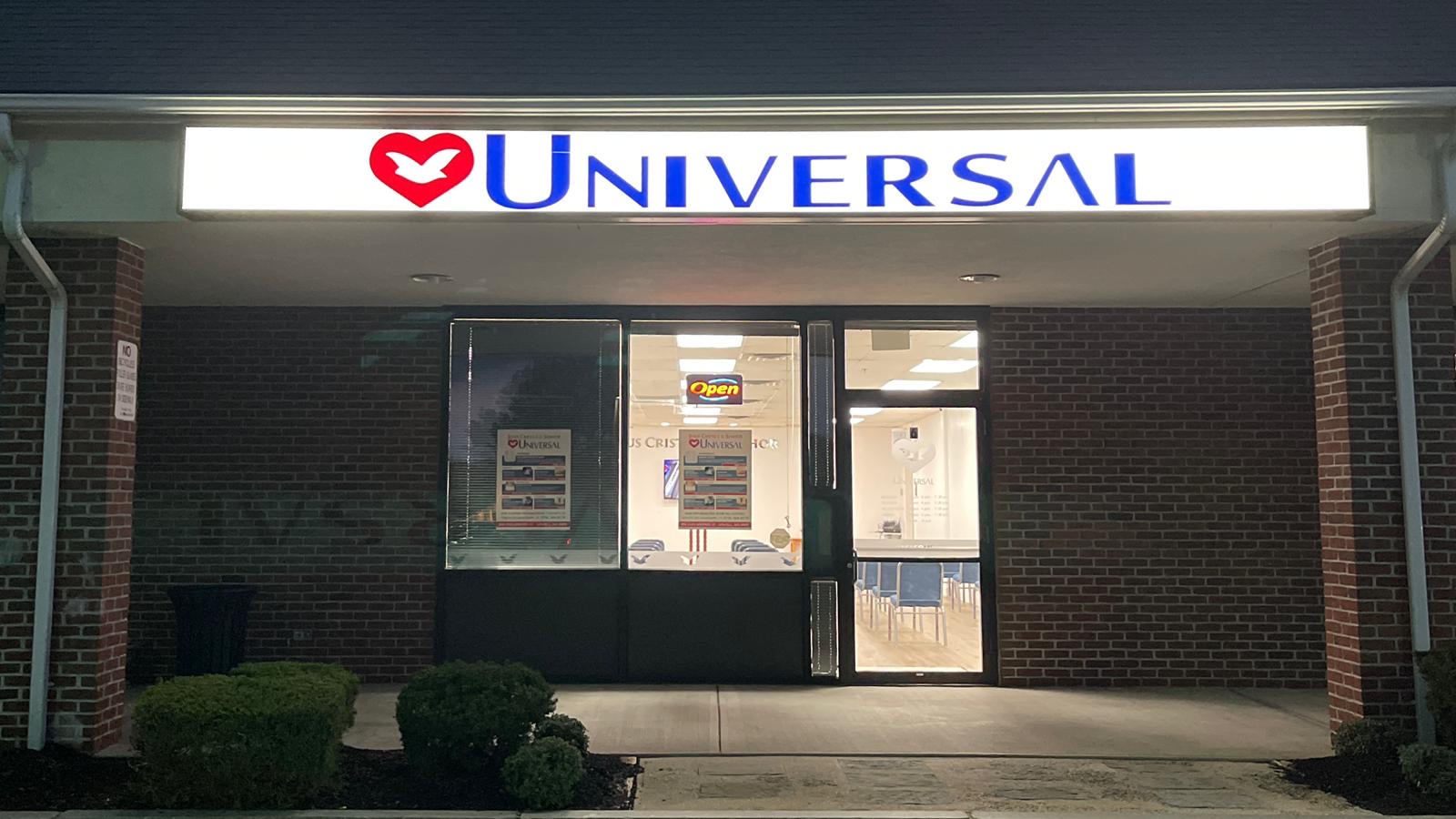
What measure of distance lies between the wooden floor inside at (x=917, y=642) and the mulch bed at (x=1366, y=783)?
3135 mm

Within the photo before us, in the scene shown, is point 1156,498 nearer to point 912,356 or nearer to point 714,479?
point 912,356

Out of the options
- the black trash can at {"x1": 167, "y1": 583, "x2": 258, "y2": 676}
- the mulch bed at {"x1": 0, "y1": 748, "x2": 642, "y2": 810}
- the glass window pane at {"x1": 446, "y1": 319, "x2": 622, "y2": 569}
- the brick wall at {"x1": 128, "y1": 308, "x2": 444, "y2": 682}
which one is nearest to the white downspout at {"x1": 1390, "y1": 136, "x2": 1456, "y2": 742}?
the mulch bed at {"x1": 0, "y1": 748, "x2": 642, "y2": 810}

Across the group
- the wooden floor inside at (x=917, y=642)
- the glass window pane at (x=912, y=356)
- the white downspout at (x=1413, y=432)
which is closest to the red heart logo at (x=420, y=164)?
the glass window pane at (x=912, y=356)

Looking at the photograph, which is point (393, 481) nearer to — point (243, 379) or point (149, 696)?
point (243, 379)

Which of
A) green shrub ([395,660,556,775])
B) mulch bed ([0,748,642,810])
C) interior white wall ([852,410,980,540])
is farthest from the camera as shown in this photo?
interior white wall ([852,410,980,540])

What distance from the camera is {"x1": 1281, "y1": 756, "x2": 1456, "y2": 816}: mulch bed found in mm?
6113

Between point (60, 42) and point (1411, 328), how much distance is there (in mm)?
9109

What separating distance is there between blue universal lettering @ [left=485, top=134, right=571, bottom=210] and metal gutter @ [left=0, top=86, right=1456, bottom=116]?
0.17 meters

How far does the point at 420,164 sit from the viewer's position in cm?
696

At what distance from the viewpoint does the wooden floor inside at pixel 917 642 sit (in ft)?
32.1

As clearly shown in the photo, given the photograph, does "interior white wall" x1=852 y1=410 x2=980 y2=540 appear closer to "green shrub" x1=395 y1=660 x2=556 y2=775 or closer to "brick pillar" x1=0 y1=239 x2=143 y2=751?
"green shrub" x1=395 y1=660 x2=556 y2=775

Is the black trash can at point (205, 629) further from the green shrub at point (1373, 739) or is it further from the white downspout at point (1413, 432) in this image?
the white downspout at point (1413, 432)

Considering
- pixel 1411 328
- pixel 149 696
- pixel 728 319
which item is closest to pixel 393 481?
pixel 728 319

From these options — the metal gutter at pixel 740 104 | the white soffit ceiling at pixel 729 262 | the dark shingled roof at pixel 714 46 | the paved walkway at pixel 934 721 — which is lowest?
the paved walkway at pixel 934 721
